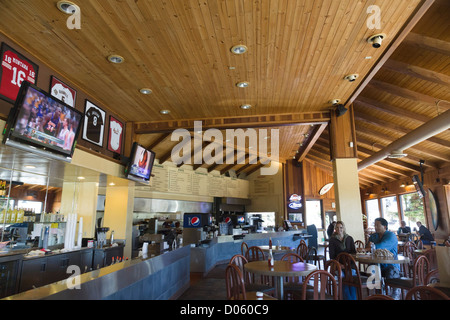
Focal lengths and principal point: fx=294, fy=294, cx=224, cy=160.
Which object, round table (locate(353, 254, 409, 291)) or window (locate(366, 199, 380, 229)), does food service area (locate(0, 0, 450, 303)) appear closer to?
round table (locate(353, 254, 409, 291))

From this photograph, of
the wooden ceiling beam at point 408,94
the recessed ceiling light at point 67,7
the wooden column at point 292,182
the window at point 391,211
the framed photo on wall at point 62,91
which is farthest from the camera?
the wooden column at point 292,182

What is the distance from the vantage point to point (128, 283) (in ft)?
9.77

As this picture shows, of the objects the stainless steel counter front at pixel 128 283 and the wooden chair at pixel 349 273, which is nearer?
the stainless steel counter front at pixel 128 283

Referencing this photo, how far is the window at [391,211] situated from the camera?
531 inches

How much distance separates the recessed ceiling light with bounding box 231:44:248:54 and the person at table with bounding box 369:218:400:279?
3634 millimetres

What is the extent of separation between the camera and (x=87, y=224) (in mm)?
7172

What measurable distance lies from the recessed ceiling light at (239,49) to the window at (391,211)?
12.4m

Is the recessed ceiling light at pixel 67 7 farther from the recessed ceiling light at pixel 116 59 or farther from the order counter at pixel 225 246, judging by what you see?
the order counter at pixel 225 246

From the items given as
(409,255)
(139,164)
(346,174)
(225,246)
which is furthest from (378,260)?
(225,246)

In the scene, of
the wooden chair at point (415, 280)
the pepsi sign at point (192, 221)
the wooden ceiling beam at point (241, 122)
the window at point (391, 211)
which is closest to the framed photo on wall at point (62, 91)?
the wooden ceiling beam at point (241, 122)

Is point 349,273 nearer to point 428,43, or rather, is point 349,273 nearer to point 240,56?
point 240,56

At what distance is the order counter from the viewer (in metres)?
7.05
